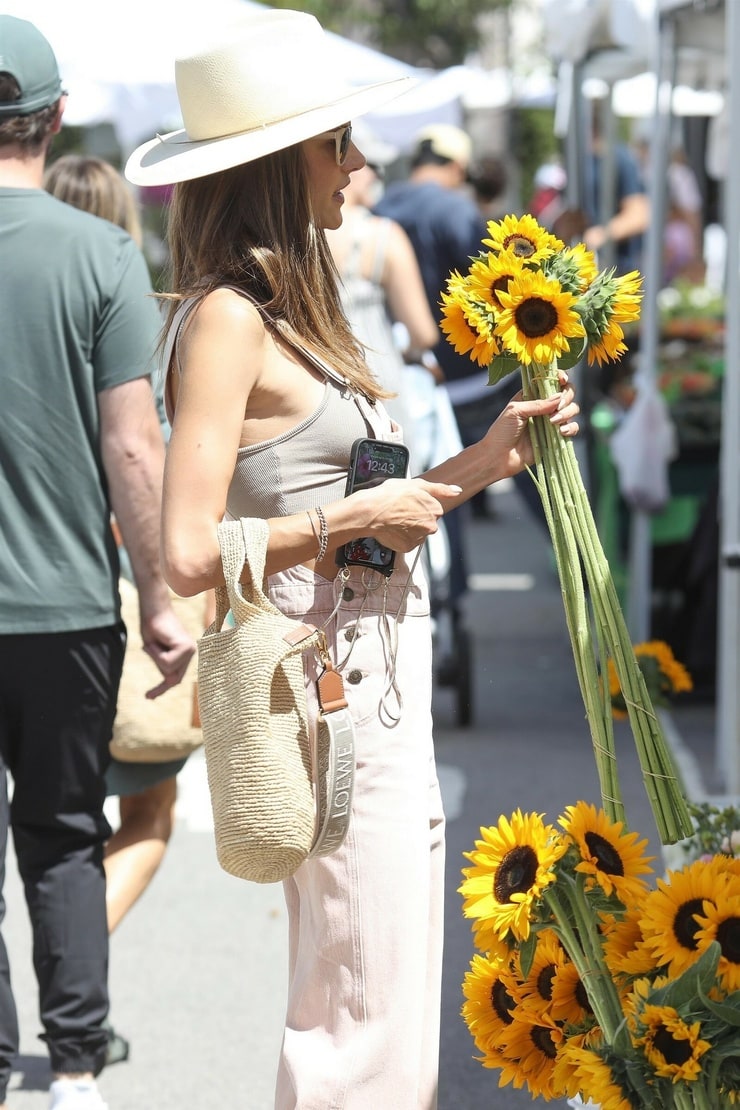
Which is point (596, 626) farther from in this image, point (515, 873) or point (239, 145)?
point (239, 145)

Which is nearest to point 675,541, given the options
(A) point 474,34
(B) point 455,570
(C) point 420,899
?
(B) point 455,570

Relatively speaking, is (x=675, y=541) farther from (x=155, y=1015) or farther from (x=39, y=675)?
(x=39, y=675)

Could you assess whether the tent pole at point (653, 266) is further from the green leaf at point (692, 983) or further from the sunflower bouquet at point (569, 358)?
the green leaf at point (692, 983)

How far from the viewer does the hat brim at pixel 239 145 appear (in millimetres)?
2184

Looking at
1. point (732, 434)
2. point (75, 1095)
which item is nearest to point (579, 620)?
point (75, 1095)

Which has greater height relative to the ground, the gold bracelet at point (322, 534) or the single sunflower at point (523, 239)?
the single sunflower at point (523, 239)

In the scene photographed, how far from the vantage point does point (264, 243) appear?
2.25 meters

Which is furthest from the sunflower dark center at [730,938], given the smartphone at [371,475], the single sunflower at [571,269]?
the single sunflower at [571,269]

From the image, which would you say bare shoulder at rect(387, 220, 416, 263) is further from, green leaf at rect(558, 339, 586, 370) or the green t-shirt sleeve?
green leaf at rect(558, 339, 586, 370)

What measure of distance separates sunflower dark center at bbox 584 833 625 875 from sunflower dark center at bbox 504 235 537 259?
31.7 inches

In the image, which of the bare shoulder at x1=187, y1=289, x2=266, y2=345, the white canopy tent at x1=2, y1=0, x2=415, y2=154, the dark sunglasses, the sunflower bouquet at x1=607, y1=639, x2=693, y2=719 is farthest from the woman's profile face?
the white canopy tent at x1=2, y1=0, x2=415, y2=154

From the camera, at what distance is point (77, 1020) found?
322 centimetres

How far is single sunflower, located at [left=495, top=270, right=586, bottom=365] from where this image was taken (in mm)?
2195

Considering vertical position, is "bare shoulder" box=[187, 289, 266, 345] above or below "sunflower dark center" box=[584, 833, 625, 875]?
above
